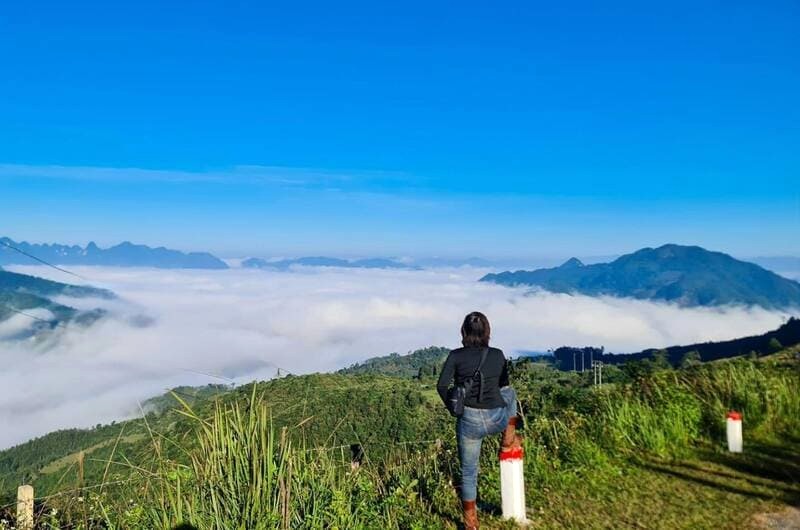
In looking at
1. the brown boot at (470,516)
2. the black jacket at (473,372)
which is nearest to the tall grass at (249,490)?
the brown boot at (470,516)

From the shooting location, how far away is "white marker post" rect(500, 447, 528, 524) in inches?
221

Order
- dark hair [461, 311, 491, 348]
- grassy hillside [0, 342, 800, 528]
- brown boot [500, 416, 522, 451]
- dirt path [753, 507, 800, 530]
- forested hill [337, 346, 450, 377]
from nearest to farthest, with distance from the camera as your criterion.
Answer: grassy hillside [0, 342, 800, 528]
dark hair [461, 311, 491, 348]
brown boot [500, 416, 522, 451]
dirt path [753, 507, 800, 530]
forested hill [337, 346, 450, 377]

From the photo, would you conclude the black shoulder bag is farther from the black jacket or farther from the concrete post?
the concrete post

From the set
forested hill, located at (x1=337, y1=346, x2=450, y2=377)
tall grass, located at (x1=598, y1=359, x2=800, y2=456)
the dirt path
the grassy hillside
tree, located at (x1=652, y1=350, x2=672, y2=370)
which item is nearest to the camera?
the grassy hillside

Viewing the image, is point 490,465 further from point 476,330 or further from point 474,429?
point 476,330

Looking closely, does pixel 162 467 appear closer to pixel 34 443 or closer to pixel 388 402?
pixel 388 402

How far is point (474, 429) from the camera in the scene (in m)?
5.08

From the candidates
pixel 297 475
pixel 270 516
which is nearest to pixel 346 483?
pixel 297 475

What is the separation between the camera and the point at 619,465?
300 inches

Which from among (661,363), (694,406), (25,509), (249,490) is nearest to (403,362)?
(661,363)

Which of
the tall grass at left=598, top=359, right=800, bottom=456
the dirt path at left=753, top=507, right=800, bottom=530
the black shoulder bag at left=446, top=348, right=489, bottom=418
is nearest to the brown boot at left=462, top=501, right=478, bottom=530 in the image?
the black shoulder bag at left=446, top=348, right=489, bottom=418

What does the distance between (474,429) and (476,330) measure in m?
0.88

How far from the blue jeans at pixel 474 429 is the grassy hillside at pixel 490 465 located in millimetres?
692

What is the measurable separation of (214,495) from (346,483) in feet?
4.40
